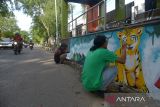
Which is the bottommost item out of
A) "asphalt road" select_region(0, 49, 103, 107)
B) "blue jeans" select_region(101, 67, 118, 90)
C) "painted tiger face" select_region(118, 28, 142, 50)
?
"asphalt road" select_region(0, 49, 103, 107)

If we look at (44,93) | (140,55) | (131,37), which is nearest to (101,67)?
(140,55)

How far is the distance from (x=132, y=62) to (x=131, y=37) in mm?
543

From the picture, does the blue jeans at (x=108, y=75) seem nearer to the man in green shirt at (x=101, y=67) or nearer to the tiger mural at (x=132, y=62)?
the man in green shirt at (x=101, y=67)

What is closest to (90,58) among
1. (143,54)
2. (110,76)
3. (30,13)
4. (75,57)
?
(110,76)

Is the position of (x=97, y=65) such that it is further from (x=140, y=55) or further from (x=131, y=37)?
Result: (x=131, y=37)

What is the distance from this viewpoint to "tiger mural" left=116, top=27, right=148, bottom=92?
7.20m

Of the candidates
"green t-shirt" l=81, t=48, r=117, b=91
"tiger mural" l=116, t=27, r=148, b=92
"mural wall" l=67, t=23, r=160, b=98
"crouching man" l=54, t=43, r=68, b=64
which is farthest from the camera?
"crouching man" l=54, t=43, r=68, b=64

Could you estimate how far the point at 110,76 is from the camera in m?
7.00

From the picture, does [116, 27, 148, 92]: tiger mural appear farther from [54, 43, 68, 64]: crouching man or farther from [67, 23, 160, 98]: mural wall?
[54, 43, 68, 64]: crouching man

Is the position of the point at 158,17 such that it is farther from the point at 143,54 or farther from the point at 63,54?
the point at 63,54

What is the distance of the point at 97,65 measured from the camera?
7.05 meters

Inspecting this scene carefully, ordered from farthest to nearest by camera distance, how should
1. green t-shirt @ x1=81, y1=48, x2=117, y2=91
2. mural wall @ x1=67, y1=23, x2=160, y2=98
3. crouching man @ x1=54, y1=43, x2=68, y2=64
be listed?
crouching man @ x1=54, y1=43, x2=68, y2=64
green t-shirt @ x1=81, y1=48, x2=117, y2=91
mural wall @ x1=67, y1=23, x2=160, y2=98

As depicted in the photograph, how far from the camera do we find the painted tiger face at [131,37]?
727 centimetres

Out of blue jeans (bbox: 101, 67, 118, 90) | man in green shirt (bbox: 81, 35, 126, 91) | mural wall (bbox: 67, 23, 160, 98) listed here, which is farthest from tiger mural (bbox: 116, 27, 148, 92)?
blue jeans (bbox: 101, 67, 118, 90)
